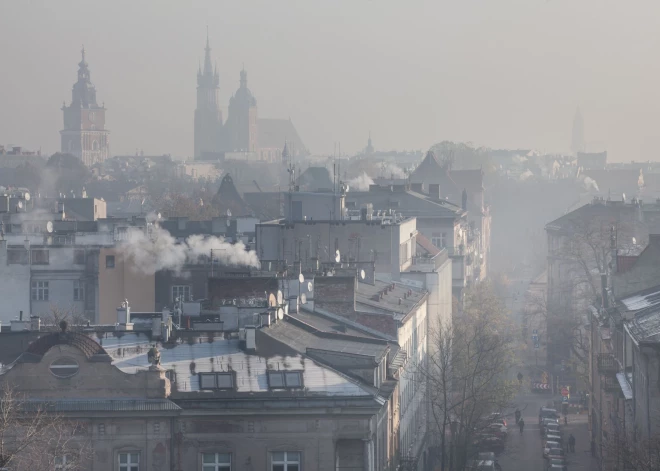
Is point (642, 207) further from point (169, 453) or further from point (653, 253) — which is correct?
A: point (169, 453)

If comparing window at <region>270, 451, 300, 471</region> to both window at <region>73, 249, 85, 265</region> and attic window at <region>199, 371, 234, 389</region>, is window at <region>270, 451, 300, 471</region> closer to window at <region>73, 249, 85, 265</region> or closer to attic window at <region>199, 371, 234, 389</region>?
attic window at <region>199, 371, 234, 389</region>

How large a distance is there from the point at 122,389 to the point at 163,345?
2919 mm

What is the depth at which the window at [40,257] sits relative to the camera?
7594 cm

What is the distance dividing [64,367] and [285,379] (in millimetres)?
4780

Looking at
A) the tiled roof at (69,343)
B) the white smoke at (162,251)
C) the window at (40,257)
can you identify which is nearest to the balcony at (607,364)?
the white smoke at (162,251)

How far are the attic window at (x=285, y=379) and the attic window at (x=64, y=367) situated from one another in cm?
422

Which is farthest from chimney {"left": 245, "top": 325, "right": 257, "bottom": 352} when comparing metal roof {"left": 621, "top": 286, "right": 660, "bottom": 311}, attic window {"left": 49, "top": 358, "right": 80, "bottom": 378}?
metal roof {"left": 621, "top": 286, "right": 660, "bottom": 311}

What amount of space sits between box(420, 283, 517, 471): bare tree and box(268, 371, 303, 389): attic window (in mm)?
9707

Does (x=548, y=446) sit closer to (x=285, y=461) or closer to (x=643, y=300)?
(x=643, y=300)

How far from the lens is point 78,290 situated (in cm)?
7556

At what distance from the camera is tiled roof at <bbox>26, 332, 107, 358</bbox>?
38.5 m

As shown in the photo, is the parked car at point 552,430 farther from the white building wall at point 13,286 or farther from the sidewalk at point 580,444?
the white building wall at point 13,286

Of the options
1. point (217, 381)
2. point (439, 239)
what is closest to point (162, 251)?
point (439, 239)

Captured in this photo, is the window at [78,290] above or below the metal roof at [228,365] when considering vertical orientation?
above
